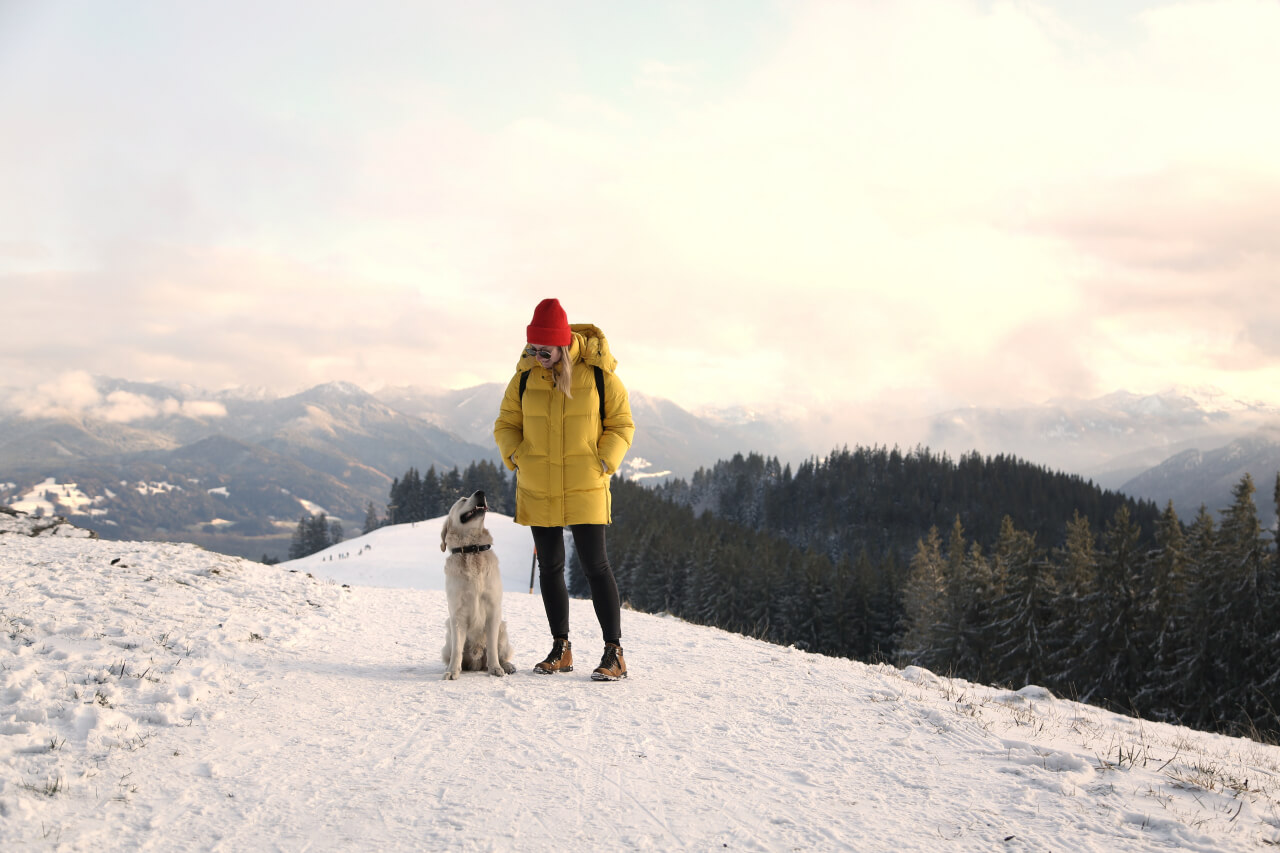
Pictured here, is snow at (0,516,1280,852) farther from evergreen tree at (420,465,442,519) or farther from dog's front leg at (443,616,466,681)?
evergreen tree at (420,465,442,519)

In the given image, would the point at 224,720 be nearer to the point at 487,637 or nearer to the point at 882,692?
the point at 487,637

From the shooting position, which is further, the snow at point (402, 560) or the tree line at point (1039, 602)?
the snow at point (402, 560)

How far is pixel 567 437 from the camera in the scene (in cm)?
608

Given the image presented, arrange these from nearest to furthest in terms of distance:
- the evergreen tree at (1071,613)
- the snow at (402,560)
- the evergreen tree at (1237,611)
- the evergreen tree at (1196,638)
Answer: the evergreen tree at (1237,611)
the evergreen tree at (1196,638)
the evergreen tree at (1071,613)
the snow at (402,560)

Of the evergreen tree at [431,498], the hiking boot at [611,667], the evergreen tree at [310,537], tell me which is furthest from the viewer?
the evergreen tree at [310,537]

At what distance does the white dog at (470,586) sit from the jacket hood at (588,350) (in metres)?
1.24

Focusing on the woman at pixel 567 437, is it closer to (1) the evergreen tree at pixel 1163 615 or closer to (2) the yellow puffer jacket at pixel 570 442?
(2) the yellow puffer jacket at pixel 570 442

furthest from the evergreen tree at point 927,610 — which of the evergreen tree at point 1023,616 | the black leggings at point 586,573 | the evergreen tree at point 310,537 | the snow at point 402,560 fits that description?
the evergreen tree at point 310,537

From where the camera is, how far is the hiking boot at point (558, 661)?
21.5 feet

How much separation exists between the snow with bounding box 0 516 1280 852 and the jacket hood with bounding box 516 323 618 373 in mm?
2717

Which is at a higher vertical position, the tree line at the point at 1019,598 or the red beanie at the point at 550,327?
the red beanie at the point at 550,327

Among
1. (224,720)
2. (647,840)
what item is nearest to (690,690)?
(647,840)

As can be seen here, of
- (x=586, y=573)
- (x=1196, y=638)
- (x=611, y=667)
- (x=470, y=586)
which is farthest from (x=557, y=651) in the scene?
(x=1196, y=638)

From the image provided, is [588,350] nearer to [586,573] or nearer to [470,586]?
[586,573]
